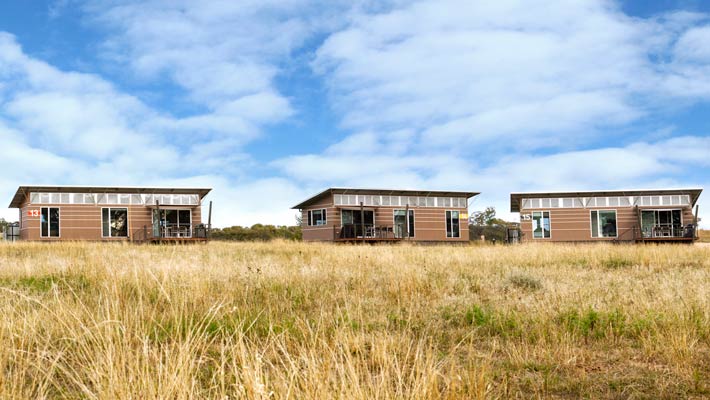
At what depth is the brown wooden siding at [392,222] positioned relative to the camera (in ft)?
106

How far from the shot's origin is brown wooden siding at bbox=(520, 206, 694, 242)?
108ft

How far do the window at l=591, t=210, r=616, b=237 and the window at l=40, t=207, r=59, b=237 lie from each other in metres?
29.8

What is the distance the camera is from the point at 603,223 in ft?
110

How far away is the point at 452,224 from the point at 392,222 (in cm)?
430

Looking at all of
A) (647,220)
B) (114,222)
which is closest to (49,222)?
(114,222)

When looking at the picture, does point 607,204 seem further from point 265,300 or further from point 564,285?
point 265,300

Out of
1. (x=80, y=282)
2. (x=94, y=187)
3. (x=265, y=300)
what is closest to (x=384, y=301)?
(x=265, y=300)

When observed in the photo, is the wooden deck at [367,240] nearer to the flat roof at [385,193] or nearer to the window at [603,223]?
the flat roof at [385,193]

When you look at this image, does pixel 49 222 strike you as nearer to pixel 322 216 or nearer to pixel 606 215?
pixel 322 216

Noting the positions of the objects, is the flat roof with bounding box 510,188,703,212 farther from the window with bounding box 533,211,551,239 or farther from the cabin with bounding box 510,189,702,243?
the window with bounding box 533,211,551,239

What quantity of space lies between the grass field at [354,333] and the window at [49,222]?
21901 mm

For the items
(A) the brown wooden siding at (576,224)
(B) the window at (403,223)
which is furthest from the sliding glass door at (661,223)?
(B) the window at (403,223)

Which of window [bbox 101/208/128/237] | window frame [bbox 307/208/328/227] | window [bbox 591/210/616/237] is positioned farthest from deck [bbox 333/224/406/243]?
window [bbox 101/208/128/237]

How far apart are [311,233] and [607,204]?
17368 mm
